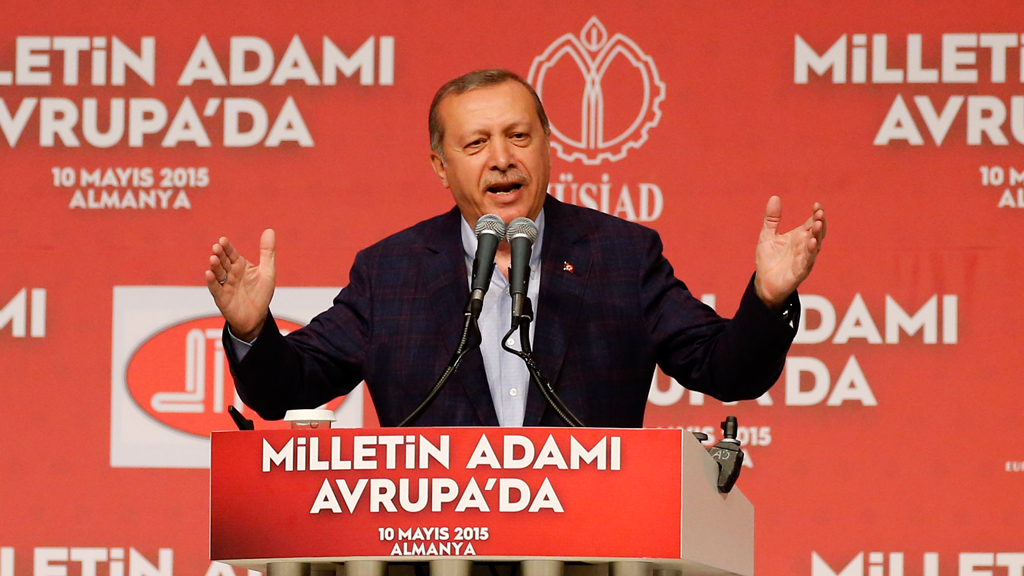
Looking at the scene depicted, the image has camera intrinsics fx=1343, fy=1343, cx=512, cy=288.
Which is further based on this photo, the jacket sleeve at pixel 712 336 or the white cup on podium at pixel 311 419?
the jacket sleeve at pixel 712 336

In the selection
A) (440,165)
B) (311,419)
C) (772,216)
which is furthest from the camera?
(440,165)

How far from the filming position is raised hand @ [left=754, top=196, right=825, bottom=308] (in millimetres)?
2182

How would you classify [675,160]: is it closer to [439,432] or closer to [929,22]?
[929,22]

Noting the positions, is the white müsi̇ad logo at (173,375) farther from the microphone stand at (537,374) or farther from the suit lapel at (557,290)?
the microphone stand at (537,374)

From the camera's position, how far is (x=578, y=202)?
406cm

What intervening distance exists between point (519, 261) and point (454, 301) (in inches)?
18.4

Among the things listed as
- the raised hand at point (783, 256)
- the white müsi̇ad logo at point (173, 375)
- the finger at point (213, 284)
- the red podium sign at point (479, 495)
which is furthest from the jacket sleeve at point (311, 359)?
the white müsi̇ad logo at point (173, 375)

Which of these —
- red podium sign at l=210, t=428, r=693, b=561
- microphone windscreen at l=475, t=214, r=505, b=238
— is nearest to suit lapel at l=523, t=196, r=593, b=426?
microphone windscreen at l=475, t=214, r=505, b=238

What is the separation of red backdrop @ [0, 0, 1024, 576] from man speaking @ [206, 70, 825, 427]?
1.40m

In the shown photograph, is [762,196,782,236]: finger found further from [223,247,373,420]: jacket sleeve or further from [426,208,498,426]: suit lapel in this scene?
[223,247,373,420]: jacket sleeve

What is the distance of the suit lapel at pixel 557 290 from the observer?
96.1 inches

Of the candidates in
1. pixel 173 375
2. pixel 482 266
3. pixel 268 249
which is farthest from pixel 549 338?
pixel 173 375

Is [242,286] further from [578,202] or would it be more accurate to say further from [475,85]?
[578,202]

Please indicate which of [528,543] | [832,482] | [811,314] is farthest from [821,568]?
[528,543]
